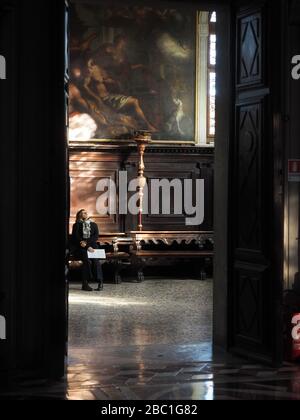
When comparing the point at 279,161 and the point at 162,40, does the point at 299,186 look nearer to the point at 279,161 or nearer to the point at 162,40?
the point at 279,161

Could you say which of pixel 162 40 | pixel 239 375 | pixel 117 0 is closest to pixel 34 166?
pixel 117 0

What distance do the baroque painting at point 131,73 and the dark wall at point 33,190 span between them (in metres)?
7.65

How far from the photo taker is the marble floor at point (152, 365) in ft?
18.9

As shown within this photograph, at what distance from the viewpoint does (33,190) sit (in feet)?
20.9

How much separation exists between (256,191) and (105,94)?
7.70 m

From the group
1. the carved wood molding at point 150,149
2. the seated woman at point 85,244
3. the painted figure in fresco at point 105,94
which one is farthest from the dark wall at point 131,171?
the seated woman at point 85,244

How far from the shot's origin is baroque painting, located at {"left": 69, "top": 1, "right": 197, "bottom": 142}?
1412cm

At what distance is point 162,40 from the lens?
14.5 meters

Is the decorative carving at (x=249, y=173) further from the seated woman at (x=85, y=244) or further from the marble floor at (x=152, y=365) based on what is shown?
the seated woman at (x=85, y=244)

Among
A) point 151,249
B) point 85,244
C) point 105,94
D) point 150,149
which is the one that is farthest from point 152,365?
→ point 105,94

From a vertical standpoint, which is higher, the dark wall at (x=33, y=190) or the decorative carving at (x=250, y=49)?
the decorative carving at (x=250, y=49)

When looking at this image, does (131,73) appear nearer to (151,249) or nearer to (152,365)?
(151,249)

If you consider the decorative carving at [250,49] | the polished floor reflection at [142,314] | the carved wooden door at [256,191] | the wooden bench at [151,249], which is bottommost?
the polished floor reflection at [142,314]

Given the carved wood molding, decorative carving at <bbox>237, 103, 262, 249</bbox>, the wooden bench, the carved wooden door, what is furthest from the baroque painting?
decorative carving at <bbox>237, 103, 262, 249</bbox>
